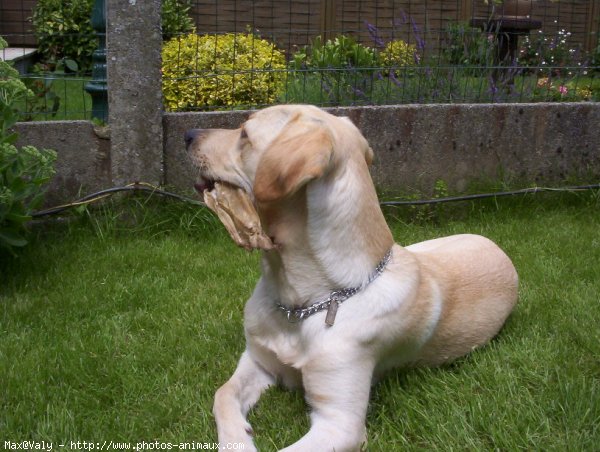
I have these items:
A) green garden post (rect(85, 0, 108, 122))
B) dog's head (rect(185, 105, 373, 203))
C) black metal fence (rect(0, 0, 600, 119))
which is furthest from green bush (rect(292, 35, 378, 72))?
dog's head (rect(185, 105, 373, 203))

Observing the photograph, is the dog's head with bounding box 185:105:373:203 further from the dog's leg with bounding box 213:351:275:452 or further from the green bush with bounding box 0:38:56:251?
the green bush with bounding box 0:38:56:251

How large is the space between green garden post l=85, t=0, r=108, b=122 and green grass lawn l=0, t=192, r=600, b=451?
2.36 ft

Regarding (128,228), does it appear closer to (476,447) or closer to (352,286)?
(352,286)

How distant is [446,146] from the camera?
5.50 metres

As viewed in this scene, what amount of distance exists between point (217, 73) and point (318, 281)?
3.13 meters

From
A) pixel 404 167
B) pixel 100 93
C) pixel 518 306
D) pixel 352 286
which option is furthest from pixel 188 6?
pixel 352 286

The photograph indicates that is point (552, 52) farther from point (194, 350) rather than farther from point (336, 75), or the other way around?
point (194, 350)

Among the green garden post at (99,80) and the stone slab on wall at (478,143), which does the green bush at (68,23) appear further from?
the stone slab on wall at (478,143)

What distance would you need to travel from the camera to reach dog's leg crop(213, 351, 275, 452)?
2506 millimetres

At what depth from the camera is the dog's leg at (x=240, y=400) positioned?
8.22ft

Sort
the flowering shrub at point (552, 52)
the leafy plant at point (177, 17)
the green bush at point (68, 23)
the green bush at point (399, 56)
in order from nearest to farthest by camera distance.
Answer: the green bush at point (399, 56), the flowering shrub at point (552, 52), the leafy plant at point (177, 17), the green bush at point (68, 23)

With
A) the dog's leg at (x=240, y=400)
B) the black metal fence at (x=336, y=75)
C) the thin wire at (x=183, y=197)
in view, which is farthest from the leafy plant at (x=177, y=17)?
the dog's leg at (x=240, y=400)

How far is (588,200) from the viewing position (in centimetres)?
563

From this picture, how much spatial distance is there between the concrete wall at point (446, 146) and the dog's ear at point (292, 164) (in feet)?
8.58
